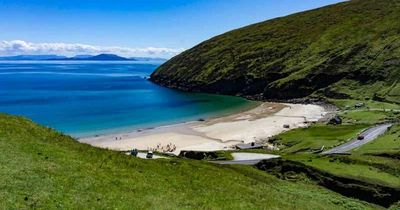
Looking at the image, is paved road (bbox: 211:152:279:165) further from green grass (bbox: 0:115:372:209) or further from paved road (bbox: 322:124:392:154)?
green grass (bbox: 0:115:372:209)

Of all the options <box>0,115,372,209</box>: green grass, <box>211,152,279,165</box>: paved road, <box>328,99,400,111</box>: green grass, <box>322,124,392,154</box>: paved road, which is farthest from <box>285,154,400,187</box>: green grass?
<box>328,99,400,111</box>: green grass

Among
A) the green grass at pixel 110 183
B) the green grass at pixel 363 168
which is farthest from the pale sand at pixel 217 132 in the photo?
the green grass at pixel 110 183

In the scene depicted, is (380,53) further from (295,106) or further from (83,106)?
(83,106)

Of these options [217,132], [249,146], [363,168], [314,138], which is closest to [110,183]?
[363,168]

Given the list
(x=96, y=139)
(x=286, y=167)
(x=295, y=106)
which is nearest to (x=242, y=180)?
(x=286, y=167)

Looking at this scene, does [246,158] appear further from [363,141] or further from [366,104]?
[366,104]
